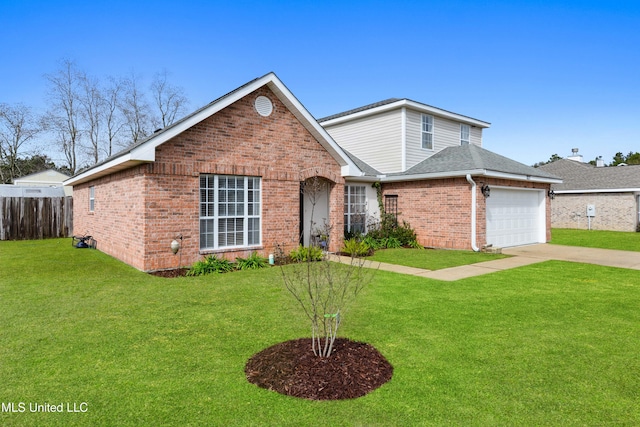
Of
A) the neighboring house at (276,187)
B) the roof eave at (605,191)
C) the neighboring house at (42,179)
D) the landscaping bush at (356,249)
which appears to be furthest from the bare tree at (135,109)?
the roof eave at (605,191)

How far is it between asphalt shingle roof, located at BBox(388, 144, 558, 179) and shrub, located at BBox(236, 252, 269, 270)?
310 inches

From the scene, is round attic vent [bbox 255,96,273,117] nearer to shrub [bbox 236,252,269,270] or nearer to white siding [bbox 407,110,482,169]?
shrub [bbox 236,252,269,270]

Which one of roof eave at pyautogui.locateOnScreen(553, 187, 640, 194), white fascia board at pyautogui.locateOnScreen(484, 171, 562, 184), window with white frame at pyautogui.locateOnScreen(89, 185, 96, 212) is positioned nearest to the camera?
white fascia board at pyautogui.locateOnScreen(484, 171, 562, 184)

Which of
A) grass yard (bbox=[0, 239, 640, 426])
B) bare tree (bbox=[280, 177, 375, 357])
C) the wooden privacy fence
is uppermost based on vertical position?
the wooden privacy fence

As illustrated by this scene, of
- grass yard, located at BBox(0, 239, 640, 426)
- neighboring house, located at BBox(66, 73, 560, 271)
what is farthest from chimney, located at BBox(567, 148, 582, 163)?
grass yard, located at BBox(0, 239, 640, 426)

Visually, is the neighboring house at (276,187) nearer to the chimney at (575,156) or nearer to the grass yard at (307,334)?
the grass yard at (307,334)

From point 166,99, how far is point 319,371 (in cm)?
4169

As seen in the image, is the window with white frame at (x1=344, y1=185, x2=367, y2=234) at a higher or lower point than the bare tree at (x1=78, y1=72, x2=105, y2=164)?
lower

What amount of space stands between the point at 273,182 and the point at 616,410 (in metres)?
9.59

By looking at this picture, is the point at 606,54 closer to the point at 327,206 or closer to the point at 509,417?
the point at 327,206

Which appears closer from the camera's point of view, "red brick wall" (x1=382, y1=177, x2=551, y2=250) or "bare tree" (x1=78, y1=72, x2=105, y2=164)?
"red brick wall" (x1=382, y1=177, x2=551, y2=250)

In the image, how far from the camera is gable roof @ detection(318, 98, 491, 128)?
16.8 m

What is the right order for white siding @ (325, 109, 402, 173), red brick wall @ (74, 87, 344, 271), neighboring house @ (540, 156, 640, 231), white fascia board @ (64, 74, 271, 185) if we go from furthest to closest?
1. neighboring house @ (540, 156, 640, 231)
2. white siding @ (325, 109, 402, 173)
3. red brick wall @ (74, 87, 344, 271)
4. white fascia board @ (64, 74, 271, 185)

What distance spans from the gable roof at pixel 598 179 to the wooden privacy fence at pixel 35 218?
3146cm
